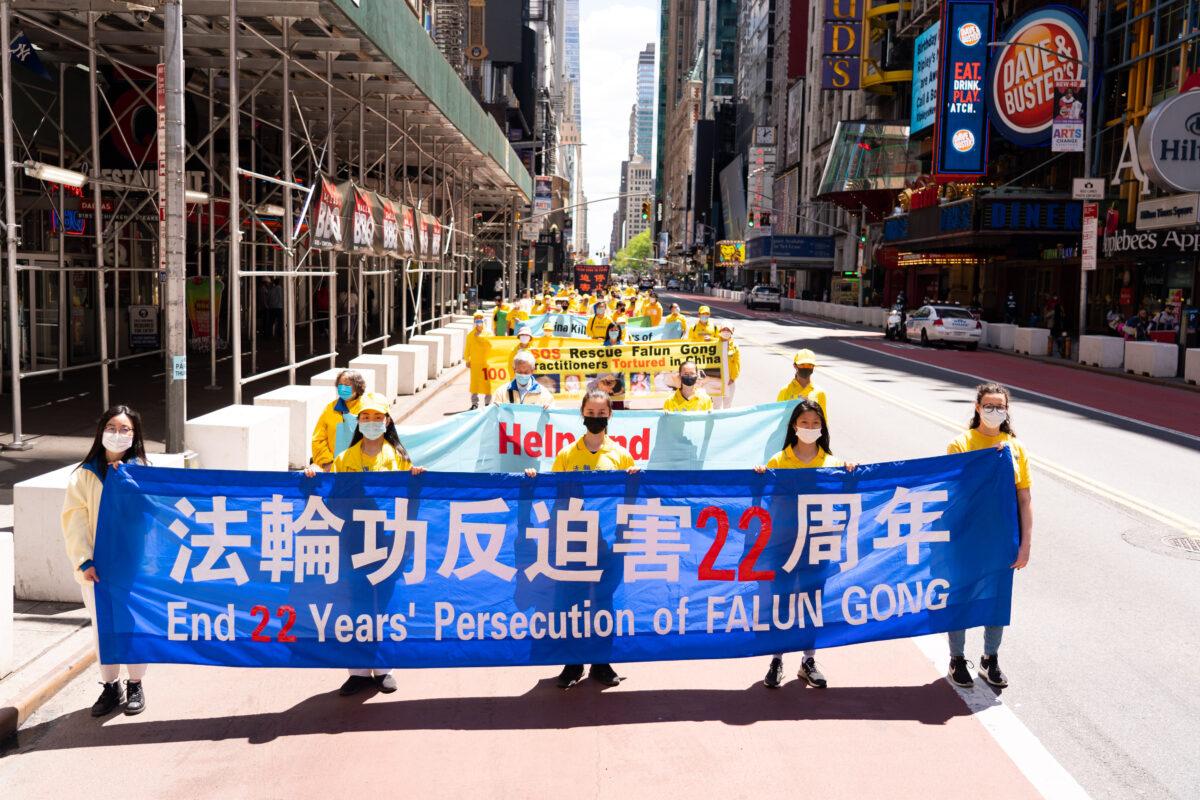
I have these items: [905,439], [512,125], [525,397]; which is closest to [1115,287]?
[905,439]

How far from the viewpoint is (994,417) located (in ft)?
21.8

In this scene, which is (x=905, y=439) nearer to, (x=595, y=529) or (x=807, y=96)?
(x=595, y=529)

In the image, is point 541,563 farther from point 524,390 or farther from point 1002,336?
point 1002,336

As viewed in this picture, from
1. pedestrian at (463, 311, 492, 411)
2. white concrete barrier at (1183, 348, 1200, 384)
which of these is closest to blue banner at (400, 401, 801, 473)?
pedestrian at (463, 311, 492, 411)

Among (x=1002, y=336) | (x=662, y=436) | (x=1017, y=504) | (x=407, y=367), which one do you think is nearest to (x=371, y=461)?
(x=1017, y=504)

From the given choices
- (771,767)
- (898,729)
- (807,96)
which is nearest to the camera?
(771,767)

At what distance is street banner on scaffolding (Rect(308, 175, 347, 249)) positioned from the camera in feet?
51.3

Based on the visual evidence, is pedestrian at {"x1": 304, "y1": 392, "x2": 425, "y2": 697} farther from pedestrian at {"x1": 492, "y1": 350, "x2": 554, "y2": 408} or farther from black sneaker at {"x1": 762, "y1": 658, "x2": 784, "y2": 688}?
pedestrian at {"x1": 492, "y1": 350, "x2": 554, "y2": 408}

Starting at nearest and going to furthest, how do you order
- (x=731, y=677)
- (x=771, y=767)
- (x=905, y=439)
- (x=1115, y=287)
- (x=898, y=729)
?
1. (x=771, y=767)
2. (x=898, y=729)
3. (x=731, y=677)
4. (x=905, y=439)
5. (x=1115, y=287)

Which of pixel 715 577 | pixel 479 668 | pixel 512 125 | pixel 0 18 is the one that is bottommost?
pixel 479 668

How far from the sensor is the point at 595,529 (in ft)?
20.4

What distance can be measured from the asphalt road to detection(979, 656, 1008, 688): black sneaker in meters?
0.08

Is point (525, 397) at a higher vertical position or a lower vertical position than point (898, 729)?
higher

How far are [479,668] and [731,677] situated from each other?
Result: 1482 millimetres
